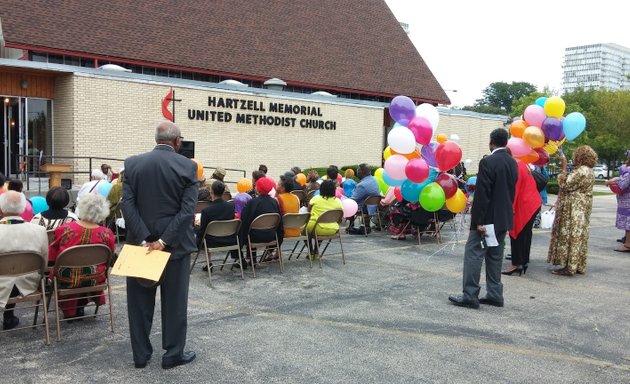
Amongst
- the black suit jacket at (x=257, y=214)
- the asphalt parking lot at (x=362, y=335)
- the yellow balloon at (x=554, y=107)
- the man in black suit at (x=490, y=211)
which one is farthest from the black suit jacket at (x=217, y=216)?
the yellow balloon at (x=554, y=107)

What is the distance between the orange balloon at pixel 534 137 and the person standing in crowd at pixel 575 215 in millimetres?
528

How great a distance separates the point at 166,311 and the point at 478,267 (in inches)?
136

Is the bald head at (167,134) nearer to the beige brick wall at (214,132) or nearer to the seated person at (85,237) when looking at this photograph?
the seated person at (85,237)

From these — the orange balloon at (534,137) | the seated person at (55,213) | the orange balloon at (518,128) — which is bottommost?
the seated person at (55,213)

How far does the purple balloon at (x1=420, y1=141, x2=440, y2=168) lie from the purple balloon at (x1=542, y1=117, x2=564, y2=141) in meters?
1.67

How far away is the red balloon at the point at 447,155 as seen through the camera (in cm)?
838

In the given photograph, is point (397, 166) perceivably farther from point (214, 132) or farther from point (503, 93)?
point (503, 93)

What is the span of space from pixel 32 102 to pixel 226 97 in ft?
18.6

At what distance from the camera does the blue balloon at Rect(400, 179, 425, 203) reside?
895 centimetres

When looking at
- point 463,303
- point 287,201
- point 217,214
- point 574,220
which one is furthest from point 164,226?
point 574,220

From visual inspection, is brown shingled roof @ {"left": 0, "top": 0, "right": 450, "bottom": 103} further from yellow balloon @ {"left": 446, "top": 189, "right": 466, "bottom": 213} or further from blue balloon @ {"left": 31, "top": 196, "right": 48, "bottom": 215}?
yellow balloon @ {"left": 446, "top": 189, "right": 466, "bottom": 213}

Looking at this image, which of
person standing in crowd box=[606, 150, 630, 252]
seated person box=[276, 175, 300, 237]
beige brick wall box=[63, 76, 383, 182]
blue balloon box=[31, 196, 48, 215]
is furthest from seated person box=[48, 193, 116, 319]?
beige brick wall box=[63, 76, 383, 182]

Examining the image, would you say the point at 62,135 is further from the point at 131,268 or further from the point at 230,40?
the point at 131,268

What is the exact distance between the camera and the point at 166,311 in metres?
4.09
